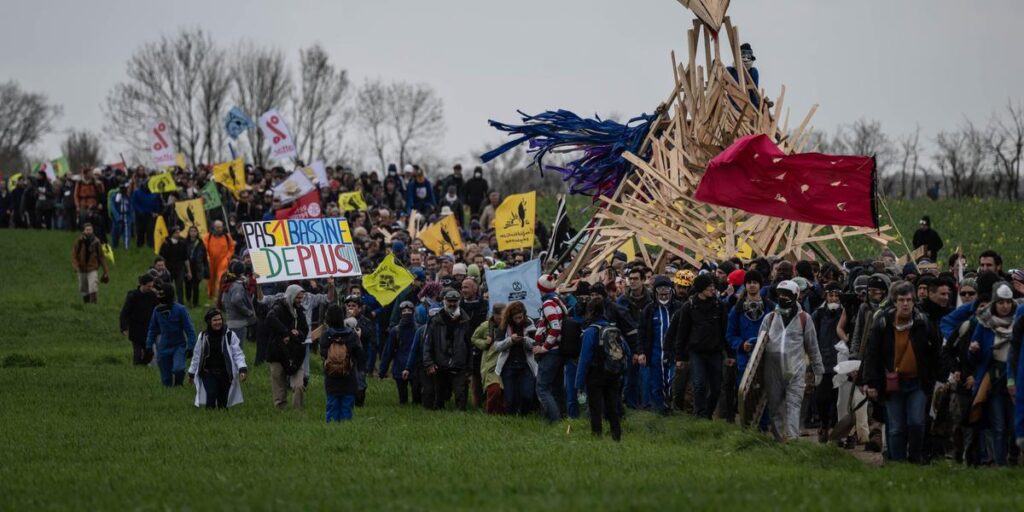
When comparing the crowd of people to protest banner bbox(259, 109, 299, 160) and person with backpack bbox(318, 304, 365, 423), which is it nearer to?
person with backpack bbox(318, 304, 365, 423)

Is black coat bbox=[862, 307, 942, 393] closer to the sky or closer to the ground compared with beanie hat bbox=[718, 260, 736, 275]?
closer to the ground

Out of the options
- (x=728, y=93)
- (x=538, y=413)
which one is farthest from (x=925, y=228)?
(x=538, y=413)

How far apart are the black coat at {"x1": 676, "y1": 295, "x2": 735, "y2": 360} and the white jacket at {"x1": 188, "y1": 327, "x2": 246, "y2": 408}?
5723 millimetres

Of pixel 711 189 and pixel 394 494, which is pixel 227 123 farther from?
pixel 394 494

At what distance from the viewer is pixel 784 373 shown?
17078 mm

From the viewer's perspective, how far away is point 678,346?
18781 millimetres

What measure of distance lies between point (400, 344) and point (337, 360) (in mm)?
4135

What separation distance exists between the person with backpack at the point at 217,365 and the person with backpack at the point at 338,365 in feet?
5.00

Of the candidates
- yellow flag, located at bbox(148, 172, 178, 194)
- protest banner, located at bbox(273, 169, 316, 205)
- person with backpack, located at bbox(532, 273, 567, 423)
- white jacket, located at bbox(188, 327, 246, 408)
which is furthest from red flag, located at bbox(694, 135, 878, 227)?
yellow flag, located at bbox(148, 172, 178, 194)

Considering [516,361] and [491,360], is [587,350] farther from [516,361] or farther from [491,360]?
[491,360]

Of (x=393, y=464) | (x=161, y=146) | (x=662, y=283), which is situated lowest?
(x=393, y=464)

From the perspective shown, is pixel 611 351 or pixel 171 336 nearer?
pixel 611 351

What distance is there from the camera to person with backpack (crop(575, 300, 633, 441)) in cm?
1730

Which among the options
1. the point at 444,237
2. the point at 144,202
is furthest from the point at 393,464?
the point at 144,202
